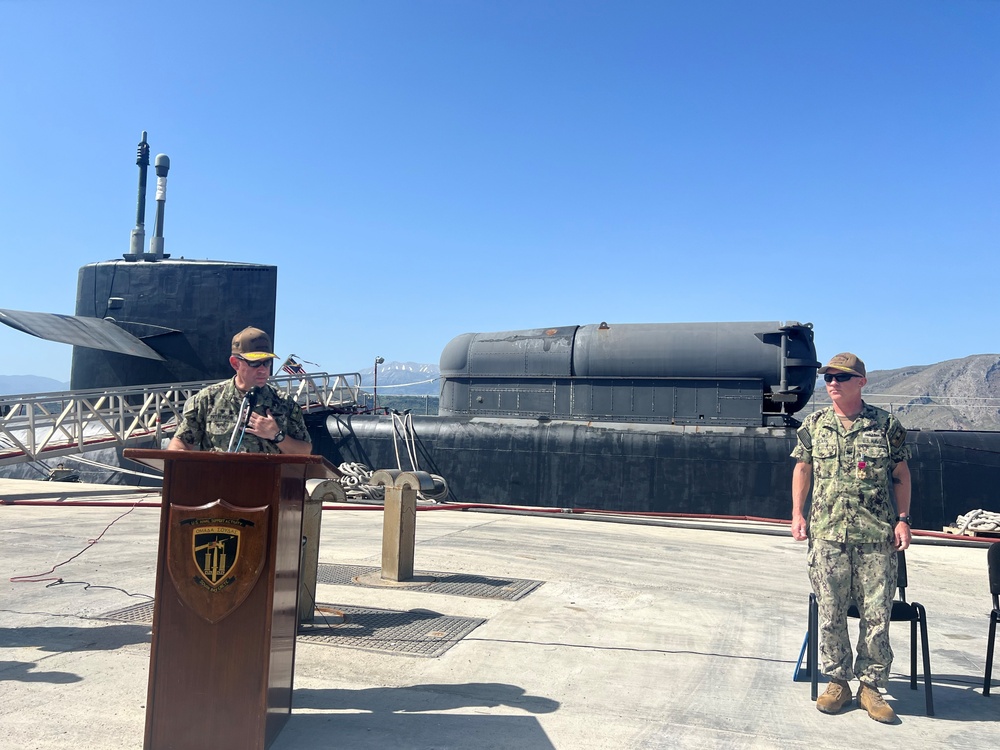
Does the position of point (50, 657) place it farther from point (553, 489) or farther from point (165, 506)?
point (553, 489)

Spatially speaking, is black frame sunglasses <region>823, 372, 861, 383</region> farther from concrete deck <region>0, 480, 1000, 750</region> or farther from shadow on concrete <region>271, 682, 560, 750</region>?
shadow on concrete <region>271, 682, 560, 750</region>

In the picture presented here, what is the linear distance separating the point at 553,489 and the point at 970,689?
10550 millimetres

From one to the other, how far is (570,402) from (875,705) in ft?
39.6

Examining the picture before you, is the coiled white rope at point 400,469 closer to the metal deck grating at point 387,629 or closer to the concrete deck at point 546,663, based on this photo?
the concrete deck at point 546,663

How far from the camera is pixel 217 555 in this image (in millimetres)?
3195

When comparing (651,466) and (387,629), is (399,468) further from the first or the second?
(387,629)

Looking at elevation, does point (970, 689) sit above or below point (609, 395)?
below

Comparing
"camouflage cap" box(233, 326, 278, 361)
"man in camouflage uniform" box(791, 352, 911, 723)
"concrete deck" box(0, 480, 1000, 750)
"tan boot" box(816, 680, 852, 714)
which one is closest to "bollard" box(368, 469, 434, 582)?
"concrete deck" box(0, 480, 1000, 750)

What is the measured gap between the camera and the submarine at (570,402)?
13727 millimetres

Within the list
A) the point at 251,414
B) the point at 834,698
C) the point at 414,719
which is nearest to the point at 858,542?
the point at 834,698

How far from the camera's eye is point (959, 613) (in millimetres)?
6582

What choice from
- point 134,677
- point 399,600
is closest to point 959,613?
point 399,600

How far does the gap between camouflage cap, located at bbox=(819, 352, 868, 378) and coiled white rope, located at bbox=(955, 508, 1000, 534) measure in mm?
8955

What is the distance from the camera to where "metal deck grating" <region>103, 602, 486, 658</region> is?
4953 millimetres
